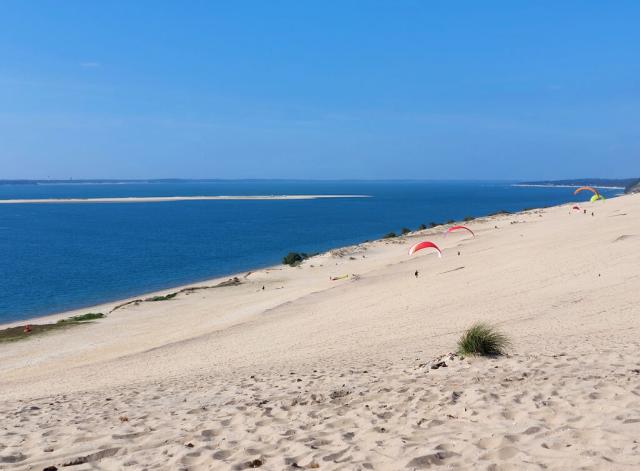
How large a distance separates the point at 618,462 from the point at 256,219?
103853 millimetres

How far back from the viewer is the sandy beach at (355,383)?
6.32 metres

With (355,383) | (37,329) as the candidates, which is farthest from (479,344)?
(37,329)

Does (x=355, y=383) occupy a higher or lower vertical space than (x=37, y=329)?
higher

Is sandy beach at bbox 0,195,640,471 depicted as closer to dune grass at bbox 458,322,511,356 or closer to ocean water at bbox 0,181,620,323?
dune grass at bbox 458,322,511,356

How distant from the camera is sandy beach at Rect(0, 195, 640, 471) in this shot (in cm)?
632

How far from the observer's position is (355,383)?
384 inches

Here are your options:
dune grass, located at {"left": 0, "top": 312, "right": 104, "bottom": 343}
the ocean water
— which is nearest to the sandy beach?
dune grass, located at {"left": 0, "top": 312, "right": 104, "bottom": 343}

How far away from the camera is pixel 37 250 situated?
63.2 meters

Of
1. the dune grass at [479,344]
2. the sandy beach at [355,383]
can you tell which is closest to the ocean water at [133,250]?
the sandy beach at [355,383]

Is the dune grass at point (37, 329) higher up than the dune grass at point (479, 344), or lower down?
lower down

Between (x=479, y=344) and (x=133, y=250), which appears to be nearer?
(x=479, y=344)

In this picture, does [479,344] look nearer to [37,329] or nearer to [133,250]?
[37,329]

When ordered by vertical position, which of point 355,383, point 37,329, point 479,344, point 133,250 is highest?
point 479,344

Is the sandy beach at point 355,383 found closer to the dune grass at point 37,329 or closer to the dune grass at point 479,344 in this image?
the dune grass at point 479,344
